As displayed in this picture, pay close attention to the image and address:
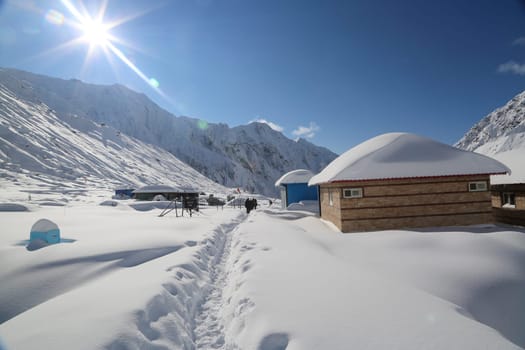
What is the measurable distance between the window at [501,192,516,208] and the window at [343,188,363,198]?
805cm

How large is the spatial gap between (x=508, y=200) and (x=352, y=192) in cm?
865

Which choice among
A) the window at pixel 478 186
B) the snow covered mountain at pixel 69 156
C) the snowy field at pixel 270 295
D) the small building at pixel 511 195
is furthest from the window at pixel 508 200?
the snow covered mountain at pixel 69 156

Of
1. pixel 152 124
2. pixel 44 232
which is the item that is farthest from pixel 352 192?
pixel 152 124

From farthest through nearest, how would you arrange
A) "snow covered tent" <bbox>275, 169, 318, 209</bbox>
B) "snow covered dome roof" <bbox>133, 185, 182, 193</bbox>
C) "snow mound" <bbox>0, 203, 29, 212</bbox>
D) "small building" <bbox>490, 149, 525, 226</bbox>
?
"snow covered dome roof" <bbox>133, 185, 182, 193</bbox>
"snow covered tent" <bbox>275, 169, 318, 209</bbox>
"snow mound" <bbox>0, 203, 29, 212</bbox>
"small building" <bbox>490, 149, 525, 226</bbox>

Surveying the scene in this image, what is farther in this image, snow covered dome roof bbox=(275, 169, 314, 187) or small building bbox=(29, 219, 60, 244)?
snow covered dome roof bbox=(275, 169, 314, 187)

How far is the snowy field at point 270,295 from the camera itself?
3.04 meters

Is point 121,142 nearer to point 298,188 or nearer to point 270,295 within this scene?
point 298,188

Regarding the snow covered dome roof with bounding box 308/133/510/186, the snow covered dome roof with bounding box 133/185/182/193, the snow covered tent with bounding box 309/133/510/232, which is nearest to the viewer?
the snow covered dome roof with bounding box 308/133/510/186

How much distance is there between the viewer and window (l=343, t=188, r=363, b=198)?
10570 mm

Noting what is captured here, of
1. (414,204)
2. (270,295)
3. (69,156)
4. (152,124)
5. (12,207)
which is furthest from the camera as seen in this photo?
(152,124)

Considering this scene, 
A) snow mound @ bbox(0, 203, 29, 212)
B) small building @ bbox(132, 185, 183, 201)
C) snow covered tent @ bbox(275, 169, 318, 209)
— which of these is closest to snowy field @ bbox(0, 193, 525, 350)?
snow mound @ bbox(0, 203, 29, 212)

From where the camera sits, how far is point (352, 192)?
1061 cm

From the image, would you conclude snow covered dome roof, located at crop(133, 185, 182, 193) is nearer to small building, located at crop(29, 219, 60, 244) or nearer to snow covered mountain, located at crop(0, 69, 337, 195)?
small building, located at crop(29, 219, 60, 244)

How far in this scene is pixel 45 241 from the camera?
7.33 metres
